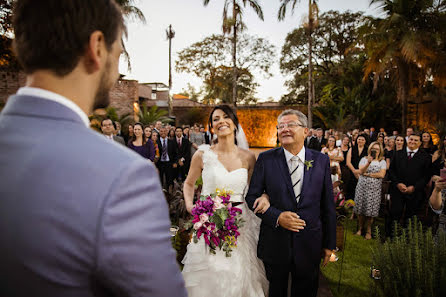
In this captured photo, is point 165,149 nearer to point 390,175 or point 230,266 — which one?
point 390,175

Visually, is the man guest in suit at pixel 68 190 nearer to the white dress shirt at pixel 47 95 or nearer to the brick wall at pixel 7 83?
the white dress shirt at pixel 47 95

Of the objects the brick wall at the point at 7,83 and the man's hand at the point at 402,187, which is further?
the brick wall at the point at 7,83

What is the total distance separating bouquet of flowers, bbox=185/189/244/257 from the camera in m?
2.48

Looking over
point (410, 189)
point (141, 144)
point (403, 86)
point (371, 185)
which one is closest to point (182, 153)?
point (141, 144)

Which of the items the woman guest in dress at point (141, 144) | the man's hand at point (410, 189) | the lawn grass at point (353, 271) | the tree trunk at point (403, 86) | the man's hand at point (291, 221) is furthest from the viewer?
the tree trunk at point (403, 86)

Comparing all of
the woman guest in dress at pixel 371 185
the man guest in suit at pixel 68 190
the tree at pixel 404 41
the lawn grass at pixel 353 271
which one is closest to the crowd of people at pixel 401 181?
the woman guest in dress at pixel 371 185

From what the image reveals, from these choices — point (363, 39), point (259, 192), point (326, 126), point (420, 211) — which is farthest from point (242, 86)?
point (259, 192)

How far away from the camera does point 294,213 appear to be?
222 cm

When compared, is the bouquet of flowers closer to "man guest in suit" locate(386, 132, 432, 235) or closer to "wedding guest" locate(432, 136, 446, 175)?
"man guest in suit" locate(386, 132, 432, 235)

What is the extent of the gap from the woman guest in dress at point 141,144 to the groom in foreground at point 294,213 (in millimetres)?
4788

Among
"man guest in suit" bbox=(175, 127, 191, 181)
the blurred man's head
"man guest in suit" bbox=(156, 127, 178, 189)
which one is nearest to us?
the blurred man's head

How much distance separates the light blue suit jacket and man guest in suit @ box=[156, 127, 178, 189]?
7.81 m

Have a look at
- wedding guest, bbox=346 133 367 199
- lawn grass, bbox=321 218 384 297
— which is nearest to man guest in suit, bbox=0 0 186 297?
lawn grass, bbox=321 218 384 297

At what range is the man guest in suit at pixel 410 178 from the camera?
15.5ft
